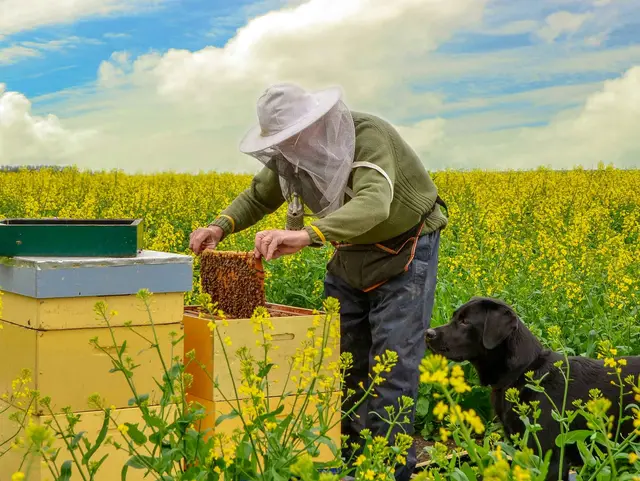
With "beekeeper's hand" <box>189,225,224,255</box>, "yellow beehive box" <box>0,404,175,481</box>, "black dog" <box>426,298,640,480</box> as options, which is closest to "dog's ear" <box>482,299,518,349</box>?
"black dog" <box>426,298,640,480</box>

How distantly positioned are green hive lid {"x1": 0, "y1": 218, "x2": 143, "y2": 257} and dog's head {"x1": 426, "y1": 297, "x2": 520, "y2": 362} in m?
1.53

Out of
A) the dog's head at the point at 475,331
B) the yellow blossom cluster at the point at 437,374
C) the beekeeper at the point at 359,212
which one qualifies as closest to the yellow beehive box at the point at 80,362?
the beekeeper at the point at 359,212

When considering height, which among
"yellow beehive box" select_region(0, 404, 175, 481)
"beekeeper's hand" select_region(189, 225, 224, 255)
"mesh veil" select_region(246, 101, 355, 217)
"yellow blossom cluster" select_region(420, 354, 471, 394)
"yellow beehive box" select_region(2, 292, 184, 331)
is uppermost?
"mesh veil" select_region(246, 101, 355, 217)

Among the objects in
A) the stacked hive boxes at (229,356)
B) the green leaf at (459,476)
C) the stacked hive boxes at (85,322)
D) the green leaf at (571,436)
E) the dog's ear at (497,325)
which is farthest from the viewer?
the dog's ear at (497,325)

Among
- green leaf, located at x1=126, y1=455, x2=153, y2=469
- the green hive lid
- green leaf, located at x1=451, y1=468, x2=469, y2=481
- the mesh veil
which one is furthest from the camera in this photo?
the mesh veil

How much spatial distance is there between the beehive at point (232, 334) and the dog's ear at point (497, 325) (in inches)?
28.0

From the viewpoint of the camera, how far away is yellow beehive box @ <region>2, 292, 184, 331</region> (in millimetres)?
3146

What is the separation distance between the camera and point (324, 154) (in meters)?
3.77

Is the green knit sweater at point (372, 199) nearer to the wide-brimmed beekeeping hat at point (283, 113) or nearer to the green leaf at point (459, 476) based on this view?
the wide-brimmed beekeeping hat at point (283, 113)

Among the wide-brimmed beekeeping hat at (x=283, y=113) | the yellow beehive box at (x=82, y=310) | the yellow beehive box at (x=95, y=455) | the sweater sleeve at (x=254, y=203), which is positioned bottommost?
the yellow beehive box at (x=95, y=455)

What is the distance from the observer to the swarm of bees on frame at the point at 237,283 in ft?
12.1

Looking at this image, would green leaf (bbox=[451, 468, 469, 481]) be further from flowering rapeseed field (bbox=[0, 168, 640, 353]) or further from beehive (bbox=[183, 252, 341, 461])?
flowering rapeseed field (bbox=[0, 168, 640, 353])

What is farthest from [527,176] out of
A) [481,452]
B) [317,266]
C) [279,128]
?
[481,452]

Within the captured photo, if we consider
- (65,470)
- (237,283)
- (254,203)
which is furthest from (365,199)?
(65,470)
